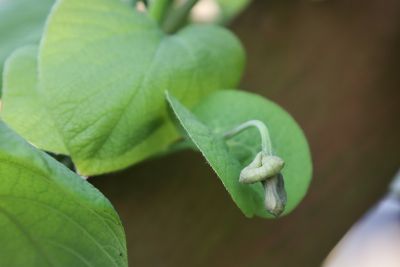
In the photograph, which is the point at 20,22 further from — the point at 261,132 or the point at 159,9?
the point at 261,132

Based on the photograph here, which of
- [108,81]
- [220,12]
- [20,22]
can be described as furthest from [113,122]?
[220,12]

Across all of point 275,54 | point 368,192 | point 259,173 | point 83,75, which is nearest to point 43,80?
point 83,75

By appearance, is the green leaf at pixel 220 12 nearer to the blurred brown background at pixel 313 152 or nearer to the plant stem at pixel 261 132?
the blurred brown background at pixel 313 152

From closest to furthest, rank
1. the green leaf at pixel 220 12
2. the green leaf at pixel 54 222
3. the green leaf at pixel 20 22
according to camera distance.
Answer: the green leaf at pixel 54 222, the green leaf at pixel 20 22, the green leaf at pixel 220 12

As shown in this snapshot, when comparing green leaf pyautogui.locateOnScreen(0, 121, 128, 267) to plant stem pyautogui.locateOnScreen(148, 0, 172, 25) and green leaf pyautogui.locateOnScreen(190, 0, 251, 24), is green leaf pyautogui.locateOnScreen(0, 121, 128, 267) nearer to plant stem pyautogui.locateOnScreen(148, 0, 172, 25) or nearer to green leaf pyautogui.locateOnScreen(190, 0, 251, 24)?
plant stem pyautogui.locateOnScreen(148, 0, 172, 25)

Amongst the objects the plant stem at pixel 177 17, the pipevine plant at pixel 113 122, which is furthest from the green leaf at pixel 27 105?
the plant stem at pixel 177 17

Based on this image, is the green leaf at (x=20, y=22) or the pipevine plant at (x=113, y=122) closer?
the pipevine plant at (x=113, y=122)

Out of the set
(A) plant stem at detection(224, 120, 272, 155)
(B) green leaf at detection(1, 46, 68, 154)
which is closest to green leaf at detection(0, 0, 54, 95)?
(B) green leaf at detection(1, 46, 68, 154)

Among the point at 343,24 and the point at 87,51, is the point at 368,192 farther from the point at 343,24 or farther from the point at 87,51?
the point at 87,51
